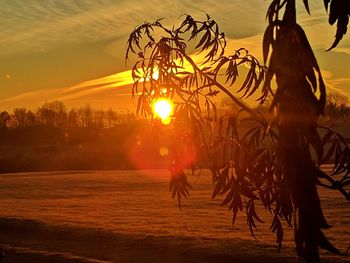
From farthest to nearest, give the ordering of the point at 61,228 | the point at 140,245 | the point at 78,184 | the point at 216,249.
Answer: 1. the point at 78,184
2. the point at 61,228
3. the point at 140,245
4. the point at 216,249

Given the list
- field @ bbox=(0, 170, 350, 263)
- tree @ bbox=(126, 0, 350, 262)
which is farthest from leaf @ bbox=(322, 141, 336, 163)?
field @ bbox=(0, 170, 350, 263)

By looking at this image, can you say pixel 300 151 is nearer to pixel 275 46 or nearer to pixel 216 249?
pixel 275 46

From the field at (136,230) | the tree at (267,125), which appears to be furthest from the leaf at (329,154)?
the field at (136,230)

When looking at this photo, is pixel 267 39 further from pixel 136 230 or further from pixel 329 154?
pixel 136 230

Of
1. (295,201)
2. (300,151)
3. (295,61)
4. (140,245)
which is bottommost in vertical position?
(140,245)

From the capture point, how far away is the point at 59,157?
64.3 metres

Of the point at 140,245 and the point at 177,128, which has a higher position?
the point at 177,128

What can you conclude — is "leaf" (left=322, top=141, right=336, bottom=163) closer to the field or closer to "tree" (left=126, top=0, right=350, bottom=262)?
"tree" (left=126, top=0, right=350, bottom=262)

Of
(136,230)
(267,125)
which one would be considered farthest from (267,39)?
(136,230)

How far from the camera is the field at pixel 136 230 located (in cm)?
1287

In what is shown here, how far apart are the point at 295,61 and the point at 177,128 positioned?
1741 mm

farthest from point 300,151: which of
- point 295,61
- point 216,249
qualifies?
point 216,249

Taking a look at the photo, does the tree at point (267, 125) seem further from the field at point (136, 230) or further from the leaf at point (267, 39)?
the field at point (136, 230)

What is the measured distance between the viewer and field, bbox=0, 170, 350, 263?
1287 cm
